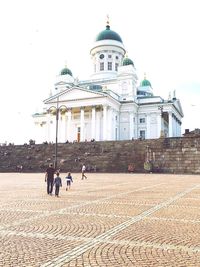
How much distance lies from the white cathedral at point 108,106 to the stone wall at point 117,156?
631 inches

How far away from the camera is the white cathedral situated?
66750mm

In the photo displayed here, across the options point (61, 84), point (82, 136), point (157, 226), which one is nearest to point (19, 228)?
point (157, 226)

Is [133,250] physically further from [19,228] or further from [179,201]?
[179,201]

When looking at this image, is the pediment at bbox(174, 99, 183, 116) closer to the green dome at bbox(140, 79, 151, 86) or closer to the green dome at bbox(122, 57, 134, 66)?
the green dome at bbox(140, 79, 151, 86)

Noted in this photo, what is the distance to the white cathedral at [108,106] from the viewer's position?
219 feet

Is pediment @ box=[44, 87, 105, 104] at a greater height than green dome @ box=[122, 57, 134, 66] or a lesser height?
lesser

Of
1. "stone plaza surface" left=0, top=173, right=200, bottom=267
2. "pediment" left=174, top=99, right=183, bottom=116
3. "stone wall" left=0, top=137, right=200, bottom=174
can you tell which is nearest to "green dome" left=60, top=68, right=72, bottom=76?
"pediment" left=174, top=99, right=183, bottom=116

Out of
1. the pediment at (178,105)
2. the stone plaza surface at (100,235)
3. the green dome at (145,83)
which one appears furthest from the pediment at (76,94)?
the stone plaza surface at (100,235)

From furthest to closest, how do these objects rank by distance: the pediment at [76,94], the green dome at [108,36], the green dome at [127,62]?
1. the green dome at [108,36]
2. the green dome at [127,62]
3. the pediment at [76,94]

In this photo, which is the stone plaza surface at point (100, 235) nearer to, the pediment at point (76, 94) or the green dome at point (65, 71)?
the pediment at point (76, 94)

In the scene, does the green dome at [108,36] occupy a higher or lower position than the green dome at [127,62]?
higher

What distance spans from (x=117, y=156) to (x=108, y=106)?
76.4 ft

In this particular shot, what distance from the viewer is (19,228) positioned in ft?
27.2

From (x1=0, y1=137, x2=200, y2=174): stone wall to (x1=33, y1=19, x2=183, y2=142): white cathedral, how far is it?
16.0m
